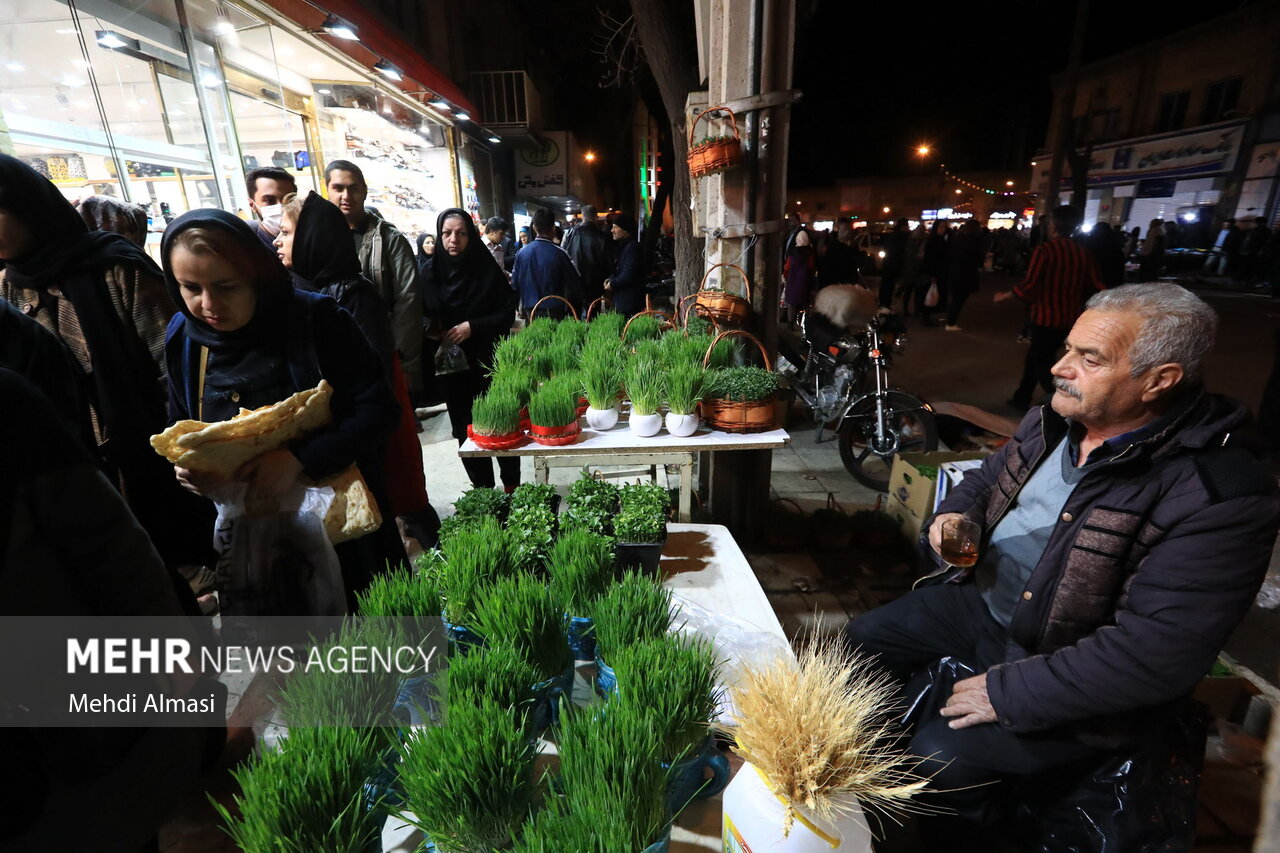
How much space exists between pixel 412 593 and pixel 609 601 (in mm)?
440

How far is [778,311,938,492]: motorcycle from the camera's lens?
4461 millimetres

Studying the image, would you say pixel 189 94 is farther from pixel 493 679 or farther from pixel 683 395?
pixel 493 679

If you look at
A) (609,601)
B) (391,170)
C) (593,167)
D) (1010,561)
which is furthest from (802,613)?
(593,167)

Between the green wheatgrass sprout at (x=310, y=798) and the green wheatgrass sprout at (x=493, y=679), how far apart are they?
0.52ft

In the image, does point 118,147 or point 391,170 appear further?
point 391,170

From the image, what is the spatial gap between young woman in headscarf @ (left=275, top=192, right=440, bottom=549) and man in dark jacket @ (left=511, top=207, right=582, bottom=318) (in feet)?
7.84

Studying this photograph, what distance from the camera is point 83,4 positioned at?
325 cm

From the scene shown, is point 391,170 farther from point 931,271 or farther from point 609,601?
point 931,271

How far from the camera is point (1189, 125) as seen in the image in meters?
18.8

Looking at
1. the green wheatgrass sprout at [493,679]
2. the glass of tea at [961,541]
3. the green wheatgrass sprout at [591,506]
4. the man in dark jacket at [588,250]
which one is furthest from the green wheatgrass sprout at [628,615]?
the man in dark jacket at [588,250]

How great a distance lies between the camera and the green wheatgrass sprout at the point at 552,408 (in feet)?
8.32

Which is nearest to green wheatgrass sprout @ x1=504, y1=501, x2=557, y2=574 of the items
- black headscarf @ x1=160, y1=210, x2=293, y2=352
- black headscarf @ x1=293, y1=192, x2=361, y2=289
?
black headscarf @ x1=160, y1=210, x2=293, y2=352

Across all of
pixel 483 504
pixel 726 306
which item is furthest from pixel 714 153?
pixel 483 504

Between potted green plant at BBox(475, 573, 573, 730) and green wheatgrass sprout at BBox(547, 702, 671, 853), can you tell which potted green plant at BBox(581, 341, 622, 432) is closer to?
potted green plant at BBox(475, 573, 573, 730)
